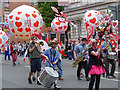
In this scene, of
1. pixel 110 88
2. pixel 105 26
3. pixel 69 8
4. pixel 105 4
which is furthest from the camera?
pixel 69 8

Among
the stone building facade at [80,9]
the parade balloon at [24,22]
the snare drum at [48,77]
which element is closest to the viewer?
the snare drum at [48,77]

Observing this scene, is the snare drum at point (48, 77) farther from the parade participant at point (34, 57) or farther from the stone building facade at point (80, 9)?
the stone building facade at point (80, 9)

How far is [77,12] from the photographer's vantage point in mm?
34906

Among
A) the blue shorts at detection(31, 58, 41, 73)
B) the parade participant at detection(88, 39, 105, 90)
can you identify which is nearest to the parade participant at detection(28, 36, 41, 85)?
the blue shorts at detection(31, 58, 41, 73)

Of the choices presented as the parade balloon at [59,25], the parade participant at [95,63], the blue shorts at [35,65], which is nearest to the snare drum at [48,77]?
the parade participant at [95,63]

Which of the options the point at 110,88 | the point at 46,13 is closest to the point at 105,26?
the point at 110,88

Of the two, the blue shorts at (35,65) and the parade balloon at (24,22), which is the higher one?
the parade balloon at (24,22)

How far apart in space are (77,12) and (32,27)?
2242 cm

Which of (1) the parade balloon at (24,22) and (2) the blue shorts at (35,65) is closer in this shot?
(2) the blue shorts at (35,65)

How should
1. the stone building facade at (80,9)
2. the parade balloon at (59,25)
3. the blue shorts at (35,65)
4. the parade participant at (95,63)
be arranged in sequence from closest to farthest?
the parade participant at (95,63)
the blue shorts at (35,65)
the parade balloon at (59,25)
the stone building facade at (80,9)

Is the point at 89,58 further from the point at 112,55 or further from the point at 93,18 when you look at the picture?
the point at 93,18

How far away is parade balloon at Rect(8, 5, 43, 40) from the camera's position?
12.8 metres

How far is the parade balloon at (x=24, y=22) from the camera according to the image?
1284cm

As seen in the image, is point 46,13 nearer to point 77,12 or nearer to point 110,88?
point 77,12
